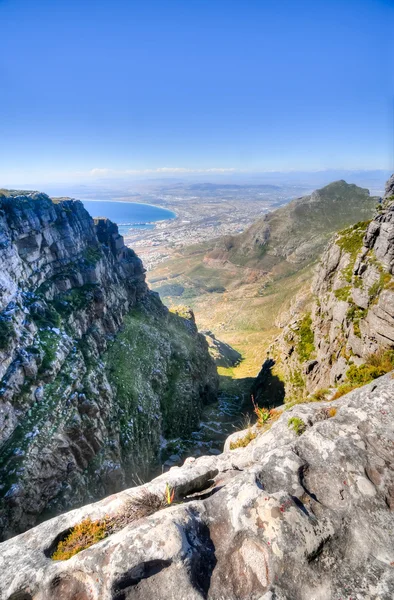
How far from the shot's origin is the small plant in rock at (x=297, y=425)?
11.9 metres

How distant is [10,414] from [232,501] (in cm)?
1800

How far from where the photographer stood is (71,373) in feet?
85.3

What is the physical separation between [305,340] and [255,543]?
37251mm

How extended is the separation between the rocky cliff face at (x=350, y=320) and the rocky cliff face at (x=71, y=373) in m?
19.1

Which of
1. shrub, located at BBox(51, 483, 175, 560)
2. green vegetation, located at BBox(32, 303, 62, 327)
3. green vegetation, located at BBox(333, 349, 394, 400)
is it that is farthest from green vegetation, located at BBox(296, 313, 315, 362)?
shrub, located at BBox(51, 483, 175, 560)

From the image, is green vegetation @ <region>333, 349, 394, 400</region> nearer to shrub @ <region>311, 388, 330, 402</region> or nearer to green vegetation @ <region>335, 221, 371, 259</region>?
shrub @ <region>311, 388, 330, 402</region>

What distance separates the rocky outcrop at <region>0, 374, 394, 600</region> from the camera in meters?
6.50

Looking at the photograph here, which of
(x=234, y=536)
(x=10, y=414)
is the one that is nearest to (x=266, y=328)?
(x=10, y=414)

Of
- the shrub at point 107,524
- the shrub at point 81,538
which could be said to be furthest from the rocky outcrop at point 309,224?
the shrub at point 81,538

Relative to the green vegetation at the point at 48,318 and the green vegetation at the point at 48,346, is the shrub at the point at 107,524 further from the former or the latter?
the green vegetation at the point at 48,318

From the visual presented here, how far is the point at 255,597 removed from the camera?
6.37 m

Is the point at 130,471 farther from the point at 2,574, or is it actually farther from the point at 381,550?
the point at 381,550

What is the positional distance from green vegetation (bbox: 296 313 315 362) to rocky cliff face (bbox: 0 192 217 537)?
18.7 m

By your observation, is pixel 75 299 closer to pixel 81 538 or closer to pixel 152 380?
pixel 152 380
